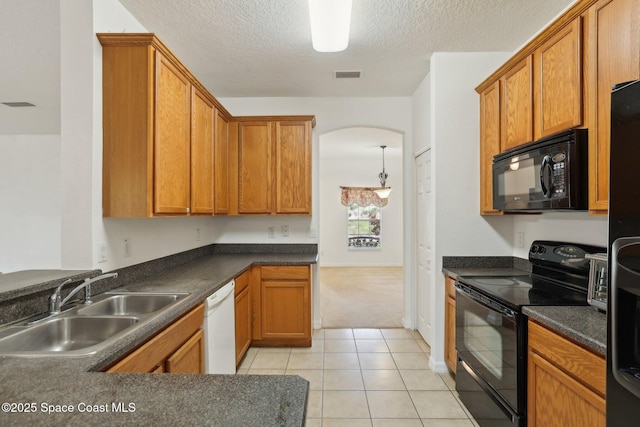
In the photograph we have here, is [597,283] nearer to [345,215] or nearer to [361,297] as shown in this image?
[361,297]

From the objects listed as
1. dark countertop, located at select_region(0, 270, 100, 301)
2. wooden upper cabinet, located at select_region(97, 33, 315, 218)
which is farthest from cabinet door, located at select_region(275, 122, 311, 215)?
dark countertop, located at select_region(0, 270, 100, 301)

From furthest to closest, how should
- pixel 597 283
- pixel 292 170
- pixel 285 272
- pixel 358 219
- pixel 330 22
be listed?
1. pixel 358 219
2. pixel 292 170
3. pixel 285 272
4. pixel 330 22
5. pixel 597 283

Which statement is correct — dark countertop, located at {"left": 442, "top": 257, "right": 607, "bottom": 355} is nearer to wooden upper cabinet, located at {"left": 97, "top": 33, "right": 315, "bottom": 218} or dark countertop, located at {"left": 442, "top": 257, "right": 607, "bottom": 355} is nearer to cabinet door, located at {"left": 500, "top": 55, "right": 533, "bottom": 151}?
cabinet door, located at {"left": 500, "top": 55, "right": 533, "bottom": 151}

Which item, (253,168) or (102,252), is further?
(253,168)

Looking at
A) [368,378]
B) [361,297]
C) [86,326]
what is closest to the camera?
[86,326]

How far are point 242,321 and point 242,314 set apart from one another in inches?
2.5

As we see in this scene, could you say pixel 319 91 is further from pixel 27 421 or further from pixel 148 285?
pixel 27 421

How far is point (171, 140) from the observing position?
2115 mm

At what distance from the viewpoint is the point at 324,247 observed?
26.3 ft

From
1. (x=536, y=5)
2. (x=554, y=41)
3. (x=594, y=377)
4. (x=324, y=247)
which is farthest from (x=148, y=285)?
(x=324, y=247)

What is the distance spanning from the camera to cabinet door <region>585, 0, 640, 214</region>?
135cm

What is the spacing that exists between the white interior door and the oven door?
814 mm

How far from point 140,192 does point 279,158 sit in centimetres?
174

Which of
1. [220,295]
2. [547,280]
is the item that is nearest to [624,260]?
[547,280]
